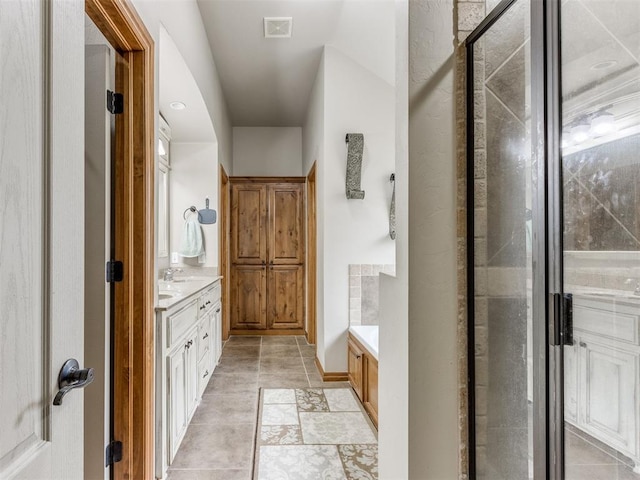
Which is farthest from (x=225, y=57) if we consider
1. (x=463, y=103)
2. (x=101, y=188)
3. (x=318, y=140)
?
(x=463, y=103)

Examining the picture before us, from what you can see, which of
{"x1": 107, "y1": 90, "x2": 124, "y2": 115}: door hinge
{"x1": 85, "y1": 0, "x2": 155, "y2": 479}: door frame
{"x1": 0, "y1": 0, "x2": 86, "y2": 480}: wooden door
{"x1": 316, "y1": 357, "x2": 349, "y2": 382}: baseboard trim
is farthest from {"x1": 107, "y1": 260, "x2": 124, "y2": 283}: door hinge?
{"x1": 316, "y1": 357, "x2": 349, "y2": 382}: baseboard trim

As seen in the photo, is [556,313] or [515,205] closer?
[556,313]

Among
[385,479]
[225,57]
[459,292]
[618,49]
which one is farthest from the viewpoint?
[225,57]

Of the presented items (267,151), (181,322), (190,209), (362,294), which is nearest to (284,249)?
(267,151)

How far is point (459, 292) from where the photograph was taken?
126 centimetres

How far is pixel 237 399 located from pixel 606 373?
108 inches

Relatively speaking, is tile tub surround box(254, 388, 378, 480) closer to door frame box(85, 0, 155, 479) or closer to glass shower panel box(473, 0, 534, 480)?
door frame box(85, 0, 155, 479)

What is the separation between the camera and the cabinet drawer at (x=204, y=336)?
281 centimetres

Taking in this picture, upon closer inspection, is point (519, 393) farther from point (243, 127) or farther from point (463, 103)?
point (243, 127)

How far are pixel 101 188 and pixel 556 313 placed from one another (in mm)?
1640

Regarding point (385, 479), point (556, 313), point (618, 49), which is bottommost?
point (385, 479)

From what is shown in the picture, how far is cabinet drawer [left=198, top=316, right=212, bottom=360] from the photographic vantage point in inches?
111

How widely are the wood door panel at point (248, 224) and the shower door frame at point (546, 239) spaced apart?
15.0 feet

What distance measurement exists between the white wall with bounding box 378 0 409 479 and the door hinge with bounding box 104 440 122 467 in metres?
1.12
